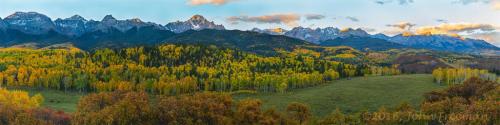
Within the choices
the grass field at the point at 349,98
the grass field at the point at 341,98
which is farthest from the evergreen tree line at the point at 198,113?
the grass field at the point at 341,98

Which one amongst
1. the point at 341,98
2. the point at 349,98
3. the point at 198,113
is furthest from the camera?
the point at 349,98

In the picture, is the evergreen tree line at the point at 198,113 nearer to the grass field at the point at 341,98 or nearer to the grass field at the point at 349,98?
the grass field at the point at 349,98

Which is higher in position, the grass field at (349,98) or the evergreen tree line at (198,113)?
the evergreen tree line at (198,113)

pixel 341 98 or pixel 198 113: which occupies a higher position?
pixel 198 113

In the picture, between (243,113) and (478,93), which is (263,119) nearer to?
(243,113)

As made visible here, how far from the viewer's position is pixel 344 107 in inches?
6102

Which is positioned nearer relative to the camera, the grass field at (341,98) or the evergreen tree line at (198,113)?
the evergreen tree line at (198,113)

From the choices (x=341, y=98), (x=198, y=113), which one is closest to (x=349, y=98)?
(x=341, y=98)

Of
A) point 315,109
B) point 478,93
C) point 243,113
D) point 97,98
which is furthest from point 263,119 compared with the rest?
point 315,109

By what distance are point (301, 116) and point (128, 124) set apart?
136ft

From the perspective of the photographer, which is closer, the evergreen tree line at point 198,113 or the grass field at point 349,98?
the evergreen tree line at point 198,113

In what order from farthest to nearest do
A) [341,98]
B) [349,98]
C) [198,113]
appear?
[349,98], [341,98], [198,113]

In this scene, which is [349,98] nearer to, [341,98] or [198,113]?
[341,98]

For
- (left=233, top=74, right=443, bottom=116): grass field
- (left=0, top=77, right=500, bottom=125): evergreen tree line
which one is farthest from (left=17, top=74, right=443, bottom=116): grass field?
(left=0, top=77, right=500, bottom=125): evergreen tree line
